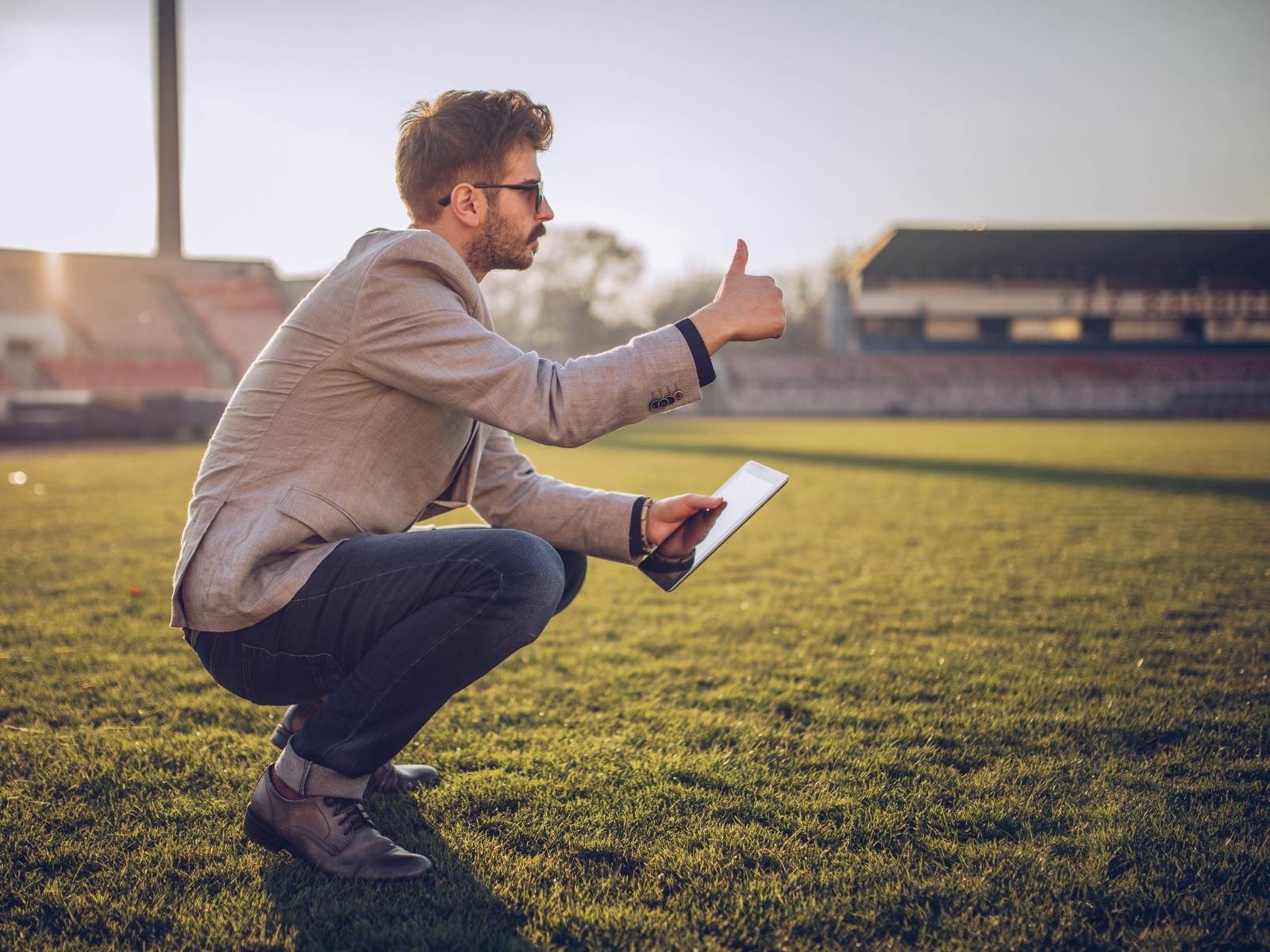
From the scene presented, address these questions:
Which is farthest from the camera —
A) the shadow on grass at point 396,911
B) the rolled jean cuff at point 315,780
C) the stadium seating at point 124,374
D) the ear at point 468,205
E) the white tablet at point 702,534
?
the stadium seating at point 124,374

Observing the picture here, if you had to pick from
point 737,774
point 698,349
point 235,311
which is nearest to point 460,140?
point 698,349

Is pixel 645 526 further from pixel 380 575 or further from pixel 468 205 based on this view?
pixel 468 205

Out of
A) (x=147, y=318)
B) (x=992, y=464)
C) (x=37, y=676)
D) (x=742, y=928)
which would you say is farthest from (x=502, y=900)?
(x=147, y=318)

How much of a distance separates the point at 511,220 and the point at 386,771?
168 cm

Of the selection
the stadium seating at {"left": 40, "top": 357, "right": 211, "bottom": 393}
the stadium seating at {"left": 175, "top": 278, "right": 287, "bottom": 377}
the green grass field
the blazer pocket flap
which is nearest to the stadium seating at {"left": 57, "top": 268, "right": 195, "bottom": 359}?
the stadium seating at {"left": 40, "top": 357, "right": 211, "bottom": 393}

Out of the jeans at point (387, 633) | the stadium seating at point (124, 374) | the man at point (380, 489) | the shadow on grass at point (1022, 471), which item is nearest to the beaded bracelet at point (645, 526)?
the man at point (380, 489)

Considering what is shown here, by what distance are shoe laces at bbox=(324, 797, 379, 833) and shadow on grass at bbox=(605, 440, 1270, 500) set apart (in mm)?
11054

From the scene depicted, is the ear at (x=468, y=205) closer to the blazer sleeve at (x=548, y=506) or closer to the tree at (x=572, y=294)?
the blazer sleeve at (x=548, y=506)

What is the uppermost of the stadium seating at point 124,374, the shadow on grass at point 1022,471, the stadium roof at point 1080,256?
the stadium roof at point 1080,256

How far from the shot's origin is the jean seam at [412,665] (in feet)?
6.95

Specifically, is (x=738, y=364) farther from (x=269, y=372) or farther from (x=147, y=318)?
(x=269, y=372)

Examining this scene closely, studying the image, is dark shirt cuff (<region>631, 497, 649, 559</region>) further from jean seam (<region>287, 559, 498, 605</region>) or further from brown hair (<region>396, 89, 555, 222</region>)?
brown hair (<region>396, 89, 555, 222</region>)

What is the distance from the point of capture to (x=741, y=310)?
2.11 meters

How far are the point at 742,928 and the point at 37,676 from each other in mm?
3385
